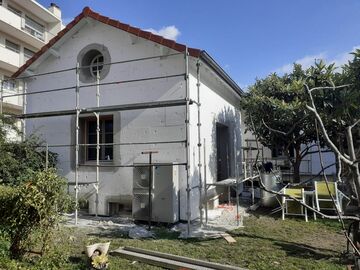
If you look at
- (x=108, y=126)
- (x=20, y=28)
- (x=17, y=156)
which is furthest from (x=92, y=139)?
(x=20, y=28)

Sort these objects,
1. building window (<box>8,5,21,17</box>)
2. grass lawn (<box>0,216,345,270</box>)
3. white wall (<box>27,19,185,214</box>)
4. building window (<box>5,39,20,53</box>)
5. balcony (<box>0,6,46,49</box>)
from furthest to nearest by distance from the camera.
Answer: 1. building window (<box>8,5,21,17</box>)
2. building window (<box>5,39,20,53</box>)
3. balcony (<box>0,6,46,49</box>)
4. white wall (<box>27,19,185,214</box>)
5. grass lawn (<box>0,216,345,270</box>)

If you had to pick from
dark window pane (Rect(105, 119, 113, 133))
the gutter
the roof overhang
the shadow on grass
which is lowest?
the shadow on grass

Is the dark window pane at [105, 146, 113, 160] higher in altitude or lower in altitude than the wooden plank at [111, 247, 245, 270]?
higher

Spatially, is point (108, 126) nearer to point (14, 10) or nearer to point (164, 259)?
point (164, 259)

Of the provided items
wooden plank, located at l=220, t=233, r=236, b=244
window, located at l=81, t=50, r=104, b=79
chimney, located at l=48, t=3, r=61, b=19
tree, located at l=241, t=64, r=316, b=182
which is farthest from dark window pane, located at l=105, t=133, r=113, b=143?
chimney, located at l=48, t=3, r=61, b=19

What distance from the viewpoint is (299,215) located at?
30.0 feet

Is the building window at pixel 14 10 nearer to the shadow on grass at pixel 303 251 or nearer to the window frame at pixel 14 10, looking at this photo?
the window frame at pixel 14 10

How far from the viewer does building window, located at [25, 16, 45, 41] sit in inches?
1159

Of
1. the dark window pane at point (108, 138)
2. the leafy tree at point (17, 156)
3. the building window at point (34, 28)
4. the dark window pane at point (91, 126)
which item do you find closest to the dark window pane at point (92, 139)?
the dark window pane at point (91, 126)

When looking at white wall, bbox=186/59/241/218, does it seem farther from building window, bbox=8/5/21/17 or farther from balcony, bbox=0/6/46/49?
building window, bbox=8/5/21/17

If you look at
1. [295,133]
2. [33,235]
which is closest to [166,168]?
[33,235]

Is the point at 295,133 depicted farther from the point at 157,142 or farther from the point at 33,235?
the point at 33,235

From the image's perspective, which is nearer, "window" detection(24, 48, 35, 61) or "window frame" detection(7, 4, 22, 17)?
"window frame" detection(7, 4, 22, 17)

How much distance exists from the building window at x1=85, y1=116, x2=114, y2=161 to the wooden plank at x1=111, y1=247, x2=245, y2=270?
4.48 m
